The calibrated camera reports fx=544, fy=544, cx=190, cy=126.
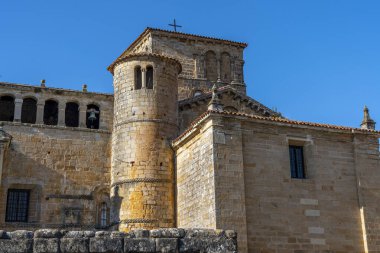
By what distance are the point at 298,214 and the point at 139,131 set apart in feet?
24.8

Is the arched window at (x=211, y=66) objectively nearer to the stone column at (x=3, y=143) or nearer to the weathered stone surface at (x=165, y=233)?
the stone column at (x=3, y=143)

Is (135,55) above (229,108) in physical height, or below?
above

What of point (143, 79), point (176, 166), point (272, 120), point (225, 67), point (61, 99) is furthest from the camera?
point (225, 67)

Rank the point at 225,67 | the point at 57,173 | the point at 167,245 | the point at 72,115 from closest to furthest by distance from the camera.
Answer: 1. the point at 167,245
2. the point at 57,173
3. the point at 72,115
4. the point at 225,67

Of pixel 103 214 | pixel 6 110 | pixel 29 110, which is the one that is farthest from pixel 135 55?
pixel 103 214

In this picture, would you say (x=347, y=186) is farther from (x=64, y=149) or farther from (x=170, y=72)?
(x=64, y=149)

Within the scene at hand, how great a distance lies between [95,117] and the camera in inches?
996

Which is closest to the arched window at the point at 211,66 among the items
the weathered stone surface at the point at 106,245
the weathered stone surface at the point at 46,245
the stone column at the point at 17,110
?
the stone column at the point at 17,110

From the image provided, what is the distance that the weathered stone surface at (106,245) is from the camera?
7668 mm

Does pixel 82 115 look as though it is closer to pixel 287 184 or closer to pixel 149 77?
pixel 149 77

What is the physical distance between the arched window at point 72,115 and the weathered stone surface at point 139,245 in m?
18.2

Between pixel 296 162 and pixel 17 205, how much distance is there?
471 inches

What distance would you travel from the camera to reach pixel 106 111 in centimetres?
2550

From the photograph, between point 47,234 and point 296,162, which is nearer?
point 47,234
